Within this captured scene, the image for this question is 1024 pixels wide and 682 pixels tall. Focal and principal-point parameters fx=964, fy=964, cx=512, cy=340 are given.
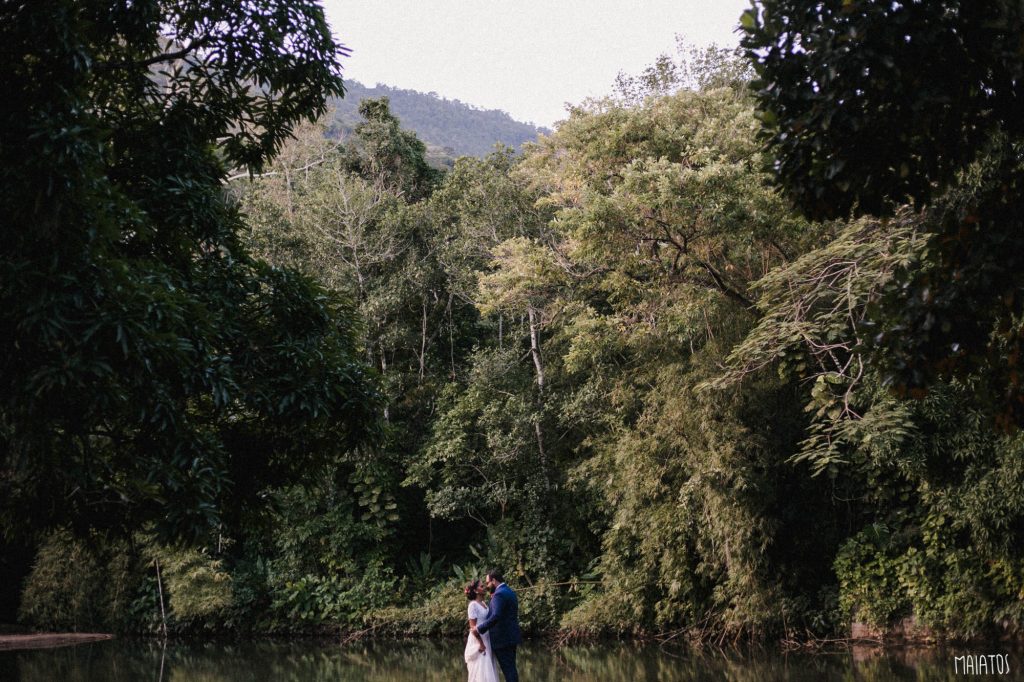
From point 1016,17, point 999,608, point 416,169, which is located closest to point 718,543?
point 999,608

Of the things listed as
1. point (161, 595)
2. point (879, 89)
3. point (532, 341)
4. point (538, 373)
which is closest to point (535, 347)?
point (532, 341)

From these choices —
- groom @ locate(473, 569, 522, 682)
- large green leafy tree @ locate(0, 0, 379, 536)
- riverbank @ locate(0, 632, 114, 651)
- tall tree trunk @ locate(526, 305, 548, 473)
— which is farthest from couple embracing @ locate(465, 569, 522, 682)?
riverbank @ locate(0, 632, 114, 651)

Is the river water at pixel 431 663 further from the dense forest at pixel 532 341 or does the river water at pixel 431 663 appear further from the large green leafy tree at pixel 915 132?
the large green leafy tree at pixel 915 132

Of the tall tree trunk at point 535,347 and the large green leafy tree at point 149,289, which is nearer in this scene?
the large green leafy tree at point 149,289

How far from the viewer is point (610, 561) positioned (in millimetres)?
15867

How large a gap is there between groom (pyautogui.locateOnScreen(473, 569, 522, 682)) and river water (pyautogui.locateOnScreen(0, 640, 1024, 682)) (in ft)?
11.8

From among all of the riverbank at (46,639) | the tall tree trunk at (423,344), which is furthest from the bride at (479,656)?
the riverbank at (46,639)

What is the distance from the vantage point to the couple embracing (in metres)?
8.57

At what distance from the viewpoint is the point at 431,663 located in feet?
48.2

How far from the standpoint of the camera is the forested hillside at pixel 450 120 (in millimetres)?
91194

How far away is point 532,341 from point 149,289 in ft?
45.7

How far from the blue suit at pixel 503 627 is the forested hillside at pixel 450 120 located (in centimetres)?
8071

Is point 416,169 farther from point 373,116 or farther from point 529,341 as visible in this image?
point 529,341

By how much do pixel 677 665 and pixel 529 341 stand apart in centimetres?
911
